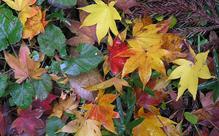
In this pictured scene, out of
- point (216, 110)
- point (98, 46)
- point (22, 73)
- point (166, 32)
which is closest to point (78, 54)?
point (98, 46)

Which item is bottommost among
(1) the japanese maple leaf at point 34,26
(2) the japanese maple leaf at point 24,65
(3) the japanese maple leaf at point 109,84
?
(3) the japanese maple leaf at point 109,84

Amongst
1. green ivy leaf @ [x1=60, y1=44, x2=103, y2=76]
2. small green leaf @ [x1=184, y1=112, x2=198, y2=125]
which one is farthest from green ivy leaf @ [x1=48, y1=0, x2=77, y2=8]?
small green leaf @ [x1=184, y1=112, x2=198, y2=125]

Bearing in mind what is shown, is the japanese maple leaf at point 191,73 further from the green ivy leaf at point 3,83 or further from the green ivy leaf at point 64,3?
the green ivy leaf at point 3,83

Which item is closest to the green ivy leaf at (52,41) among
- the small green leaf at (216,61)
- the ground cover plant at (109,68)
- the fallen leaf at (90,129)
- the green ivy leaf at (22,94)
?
the ground cover plant at (109,68)

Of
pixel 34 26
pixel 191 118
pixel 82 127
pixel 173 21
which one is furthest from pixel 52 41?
pixel 191 118

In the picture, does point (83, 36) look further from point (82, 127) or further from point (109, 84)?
point (82, 127)

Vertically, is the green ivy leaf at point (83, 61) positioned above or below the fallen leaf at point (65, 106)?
above

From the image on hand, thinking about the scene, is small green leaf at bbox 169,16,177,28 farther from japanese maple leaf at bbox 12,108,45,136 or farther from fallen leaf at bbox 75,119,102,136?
japanese maple leaf at bbox 12,108,45,136
